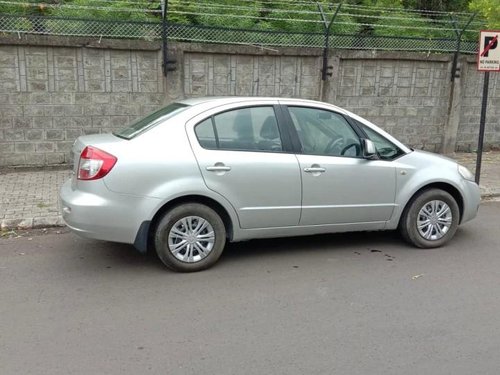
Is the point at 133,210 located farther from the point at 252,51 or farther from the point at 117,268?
the point at 252,51

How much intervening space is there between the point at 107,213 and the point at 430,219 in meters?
3.38

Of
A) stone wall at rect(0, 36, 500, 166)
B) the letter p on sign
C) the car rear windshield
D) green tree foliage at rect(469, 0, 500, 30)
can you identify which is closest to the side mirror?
the car rear windshield

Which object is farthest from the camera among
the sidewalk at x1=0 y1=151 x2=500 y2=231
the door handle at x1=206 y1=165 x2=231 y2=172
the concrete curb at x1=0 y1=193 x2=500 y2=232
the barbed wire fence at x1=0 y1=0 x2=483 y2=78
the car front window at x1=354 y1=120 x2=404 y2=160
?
the barbed wire fence at x1=0 y1=0 x2=483 y2=78

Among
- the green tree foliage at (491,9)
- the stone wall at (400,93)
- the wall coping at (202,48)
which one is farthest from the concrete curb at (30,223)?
the green tree foliage at (491,9)

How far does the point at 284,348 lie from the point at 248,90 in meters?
6.87

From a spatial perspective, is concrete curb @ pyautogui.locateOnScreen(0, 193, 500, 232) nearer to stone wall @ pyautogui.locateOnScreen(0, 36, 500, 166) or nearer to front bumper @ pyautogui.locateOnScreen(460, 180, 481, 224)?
stone wall @ pyautogui.locateOnScreen(0, 36, 500, 166)

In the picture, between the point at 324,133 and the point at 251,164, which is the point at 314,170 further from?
the point at 251,164

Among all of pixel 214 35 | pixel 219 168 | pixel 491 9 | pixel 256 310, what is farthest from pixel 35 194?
pixel 491 9

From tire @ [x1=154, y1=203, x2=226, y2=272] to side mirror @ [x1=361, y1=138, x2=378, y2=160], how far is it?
Result: 163 cm

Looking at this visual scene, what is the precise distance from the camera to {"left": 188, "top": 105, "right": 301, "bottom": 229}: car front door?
15.6 ft

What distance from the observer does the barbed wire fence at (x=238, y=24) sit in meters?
8.88

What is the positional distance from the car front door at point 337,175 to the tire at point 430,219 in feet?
0.92

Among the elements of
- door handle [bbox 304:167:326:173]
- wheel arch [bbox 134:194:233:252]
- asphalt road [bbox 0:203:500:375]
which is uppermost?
door handle [bbox 304:167:326:173]

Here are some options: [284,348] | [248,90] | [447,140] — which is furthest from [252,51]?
[284,348]
